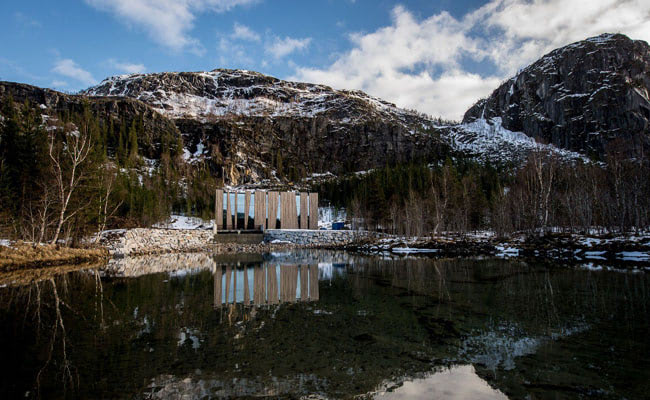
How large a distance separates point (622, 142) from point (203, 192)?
6957 centimetres

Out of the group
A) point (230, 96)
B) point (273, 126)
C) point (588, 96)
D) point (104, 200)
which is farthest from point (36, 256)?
point (230, 96)

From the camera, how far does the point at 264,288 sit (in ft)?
36.4

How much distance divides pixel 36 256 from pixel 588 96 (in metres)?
145

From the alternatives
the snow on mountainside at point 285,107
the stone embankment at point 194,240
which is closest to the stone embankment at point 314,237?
the stone embankment at point 194,240

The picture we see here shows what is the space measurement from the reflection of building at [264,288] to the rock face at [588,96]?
11927 centimetres

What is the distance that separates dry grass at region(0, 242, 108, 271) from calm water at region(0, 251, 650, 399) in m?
6.09

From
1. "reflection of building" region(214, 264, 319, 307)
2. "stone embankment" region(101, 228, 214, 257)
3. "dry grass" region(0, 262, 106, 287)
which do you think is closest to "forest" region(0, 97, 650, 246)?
"stone embankment" region(101, 228, 214, 257)

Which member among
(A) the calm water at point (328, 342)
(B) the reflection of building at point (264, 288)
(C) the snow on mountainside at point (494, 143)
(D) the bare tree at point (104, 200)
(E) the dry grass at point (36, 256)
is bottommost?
(B) the reflection of building at point (264, 288)

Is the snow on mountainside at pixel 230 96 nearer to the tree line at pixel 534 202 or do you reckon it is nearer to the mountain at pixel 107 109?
the mountain at pixel 107 109

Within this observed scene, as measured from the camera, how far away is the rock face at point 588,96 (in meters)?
103

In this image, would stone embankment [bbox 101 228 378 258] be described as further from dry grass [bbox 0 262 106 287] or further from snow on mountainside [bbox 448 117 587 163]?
snow on mountainside [bbox 448 117 587 163]

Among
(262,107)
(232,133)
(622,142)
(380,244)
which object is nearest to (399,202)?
(380,244)

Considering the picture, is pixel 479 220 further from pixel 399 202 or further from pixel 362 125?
pixel 362 125

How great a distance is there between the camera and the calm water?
3.92m
